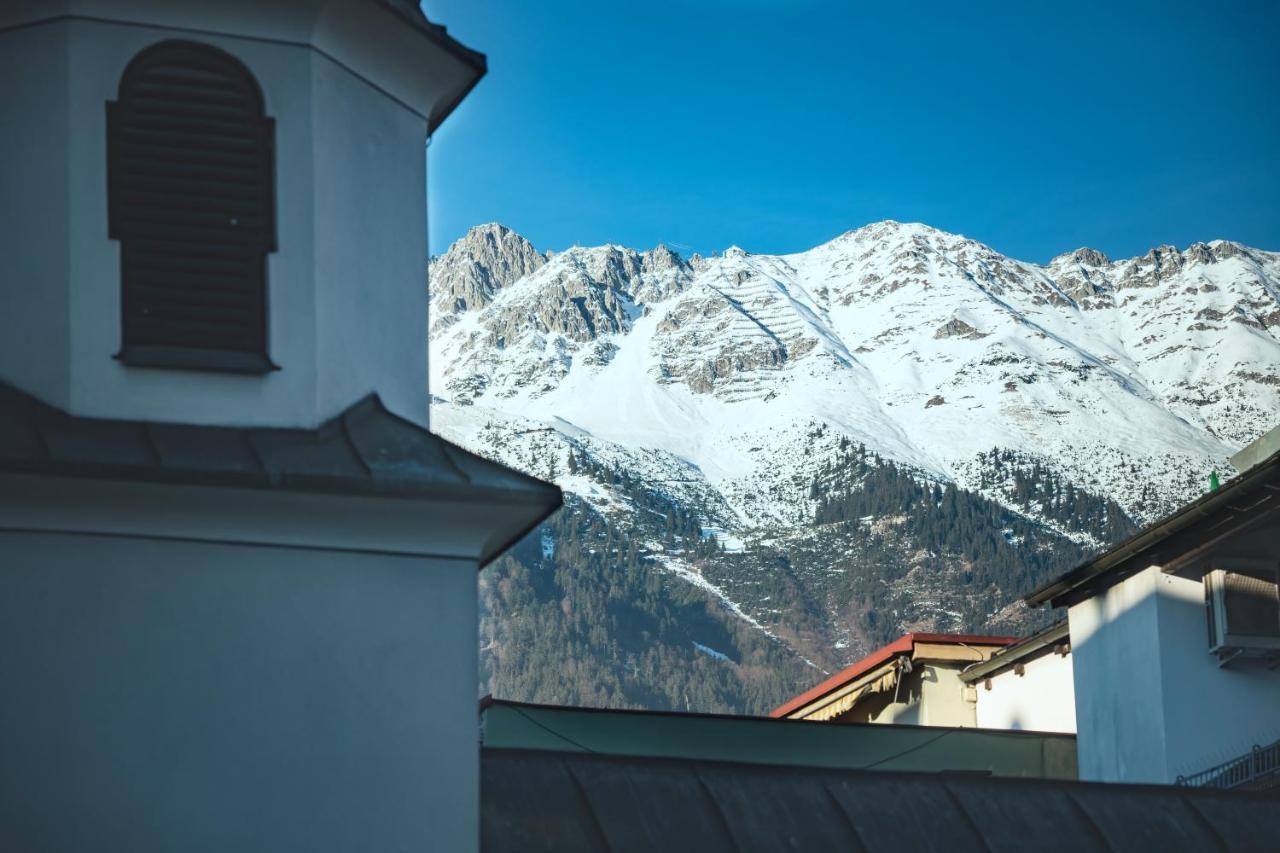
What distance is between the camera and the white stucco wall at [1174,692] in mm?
21594

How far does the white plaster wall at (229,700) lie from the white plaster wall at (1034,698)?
17.0 meters

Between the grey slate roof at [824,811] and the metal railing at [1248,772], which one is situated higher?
the metal railing at [1248,772]

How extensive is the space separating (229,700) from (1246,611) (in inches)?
549

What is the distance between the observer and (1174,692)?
2189 cm

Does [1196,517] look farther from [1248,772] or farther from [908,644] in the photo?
[908,644]

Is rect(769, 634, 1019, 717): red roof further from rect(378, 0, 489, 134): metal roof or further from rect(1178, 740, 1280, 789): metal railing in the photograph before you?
rect(378, 0, 489, 134): metal roof

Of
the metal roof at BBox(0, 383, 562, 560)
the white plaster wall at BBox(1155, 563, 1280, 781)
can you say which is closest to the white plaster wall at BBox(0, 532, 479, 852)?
the metal roof at BBox(0, 383, 562, 560)

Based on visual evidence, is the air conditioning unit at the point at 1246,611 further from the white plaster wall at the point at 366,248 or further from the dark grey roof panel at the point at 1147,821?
the white plaster wall at the point at 366,248

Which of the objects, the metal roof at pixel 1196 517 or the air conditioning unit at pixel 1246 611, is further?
the air conditioning unit at pixel 1246 611

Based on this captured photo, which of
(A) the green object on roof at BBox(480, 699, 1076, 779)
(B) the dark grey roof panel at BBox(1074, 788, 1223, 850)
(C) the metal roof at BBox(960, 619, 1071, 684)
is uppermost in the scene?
(C) the metal roof at BBox(960, 619, 1071, 684)

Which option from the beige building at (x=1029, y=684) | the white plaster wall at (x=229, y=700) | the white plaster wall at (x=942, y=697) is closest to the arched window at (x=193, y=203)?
the white plaster wall at (x=229, y=700)

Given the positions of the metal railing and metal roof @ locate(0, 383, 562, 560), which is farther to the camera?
the metal railing

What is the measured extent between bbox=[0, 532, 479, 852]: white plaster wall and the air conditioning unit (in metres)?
12.7

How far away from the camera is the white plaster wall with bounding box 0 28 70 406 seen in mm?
10516
